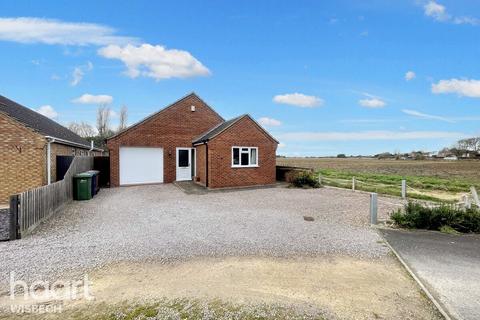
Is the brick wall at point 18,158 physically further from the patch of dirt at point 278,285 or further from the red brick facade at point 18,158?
the patch of dirt at point 278,285

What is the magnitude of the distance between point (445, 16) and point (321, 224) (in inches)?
419

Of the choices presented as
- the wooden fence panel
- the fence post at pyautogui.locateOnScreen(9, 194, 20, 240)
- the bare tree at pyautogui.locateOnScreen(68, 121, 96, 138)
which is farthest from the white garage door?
the bare tree at pyautogui.locateOnScreen(68, 121, 96, 138)

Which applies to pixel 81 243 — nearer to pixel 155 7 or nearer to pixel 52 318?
pixel 52 318

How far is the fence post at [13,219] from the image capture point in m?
6.09

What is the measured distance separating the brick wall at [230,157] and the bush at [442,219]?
374 inches

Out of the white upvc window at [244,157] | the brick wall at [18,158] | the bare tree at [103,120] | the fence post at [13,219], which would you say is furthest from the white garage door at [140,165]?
the bare tree at [103,120]

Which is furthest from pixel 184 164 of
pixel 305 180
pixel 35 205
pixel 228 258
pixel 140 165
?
pixel 228 258

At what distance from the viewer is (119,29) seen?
41.3 ft

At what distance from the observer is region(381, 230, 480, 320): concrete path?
3645 millimetres

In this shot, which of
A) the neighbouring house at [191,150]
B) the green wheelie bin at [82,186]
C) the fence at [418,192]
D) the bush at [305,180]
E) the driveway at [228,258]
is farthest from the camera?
the bush at [305,180]

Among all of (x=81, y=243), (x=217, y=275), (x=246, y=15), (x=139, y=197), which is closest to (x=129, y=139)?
(x=139, y=197)

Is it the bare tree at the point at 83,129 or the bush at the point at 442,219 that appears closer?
the bush at the point at 442,219

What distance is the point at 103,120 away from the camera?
4659 centimetres

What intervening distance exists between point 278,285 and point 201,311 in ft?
4.44
